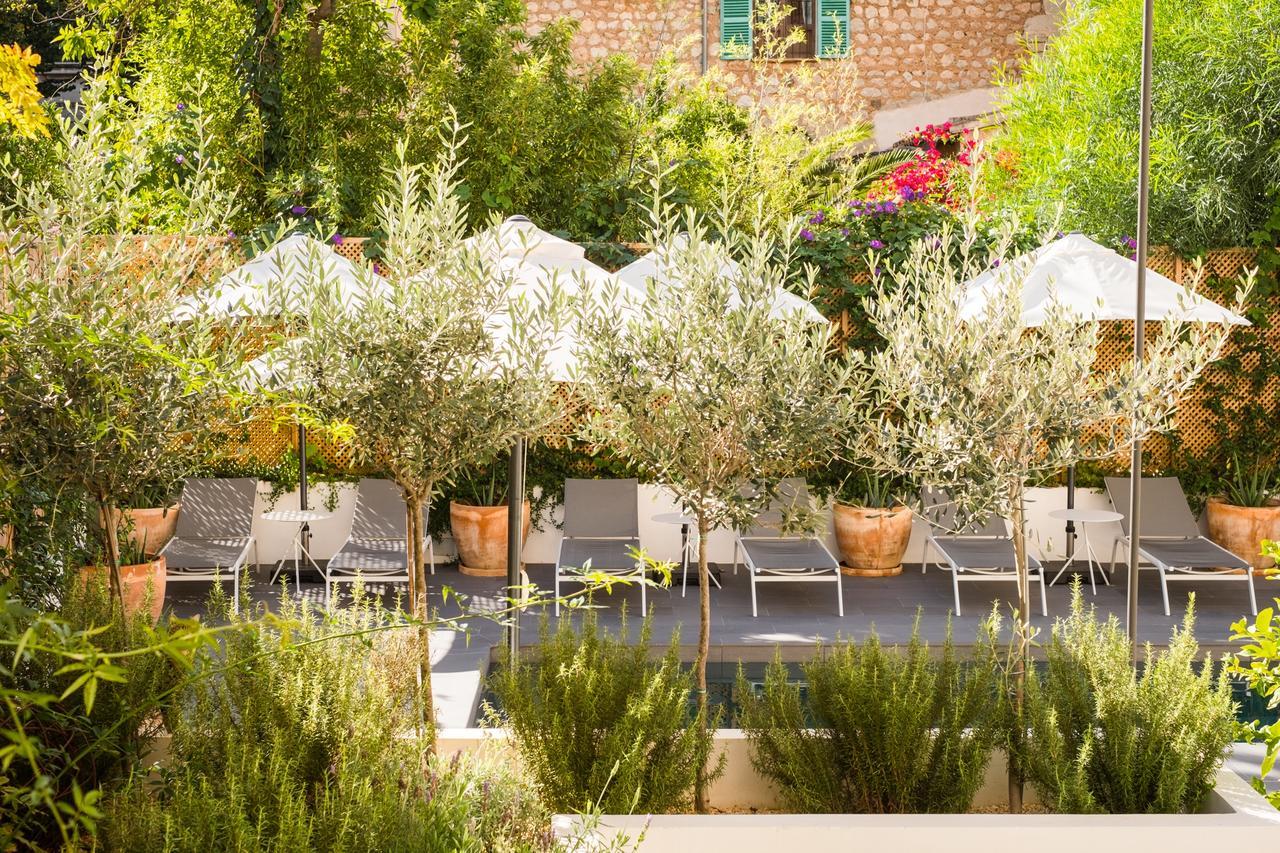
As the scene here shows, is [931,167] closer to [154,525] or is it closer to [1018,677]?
[154,525]

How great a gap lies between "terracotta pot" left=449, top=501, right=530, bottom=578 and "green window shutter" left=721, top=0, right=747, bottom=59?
8.42 meters

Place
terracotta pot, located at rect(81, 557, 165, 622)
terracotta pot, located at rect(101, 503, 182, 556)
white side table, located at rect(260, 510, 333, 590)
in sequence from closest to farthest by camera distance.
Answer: terracotta pot, located at rect(81, 557, 165, 622) < white side table, located at rect(260, 510, 333, 590) < terracotta pot, located at rect(101, 503, 182, 556)

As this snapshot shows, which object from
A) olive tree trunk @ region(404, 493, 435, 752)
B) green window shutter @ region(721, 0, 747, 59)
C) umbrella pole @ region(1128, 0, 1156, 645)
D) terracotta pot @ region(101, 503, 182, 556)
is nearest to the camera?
olive tree trunk @ region(404, 493, 435, 752)

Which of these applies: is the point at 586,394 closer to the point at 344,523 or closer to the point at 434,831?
the point at 434,831

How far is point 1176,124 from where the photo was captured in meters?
9.56

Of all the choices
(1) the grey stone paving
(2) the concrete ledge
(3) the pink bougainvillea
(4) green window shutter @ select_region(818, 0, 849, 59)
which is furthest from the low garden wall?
(4) green window shutter @ select_region(818, 0, 849, 59)

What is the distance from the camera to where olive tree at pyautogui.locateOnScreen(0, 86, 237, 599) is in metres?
3.90

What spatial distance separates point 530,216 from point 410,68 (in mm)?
2088

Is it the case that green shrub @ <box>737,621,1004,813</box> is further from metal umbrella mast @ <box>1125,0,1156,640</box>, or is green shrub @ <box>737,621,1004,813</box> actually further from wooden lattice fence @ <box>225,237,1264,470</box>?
wooden lattice fence @ <box>225,237,1264,470</box>

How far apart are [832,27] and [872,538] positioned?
28.7 ft

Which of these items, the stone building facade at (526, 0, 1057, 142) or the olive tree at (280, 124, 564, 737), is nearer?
the olive tree at (280, 124, 564, 737)

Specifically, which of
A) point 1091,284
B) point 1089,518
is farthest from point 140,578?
point 1089,518

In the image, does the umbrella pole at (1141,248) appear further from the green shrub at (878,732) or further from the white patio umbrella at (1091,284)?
the white patio umbrella at (1091,284)

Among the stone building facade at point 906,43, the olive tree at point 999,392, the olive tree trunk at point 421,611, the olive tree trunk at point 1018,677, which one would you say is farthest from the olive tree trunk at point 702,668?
the stone building facade at point 906,43
